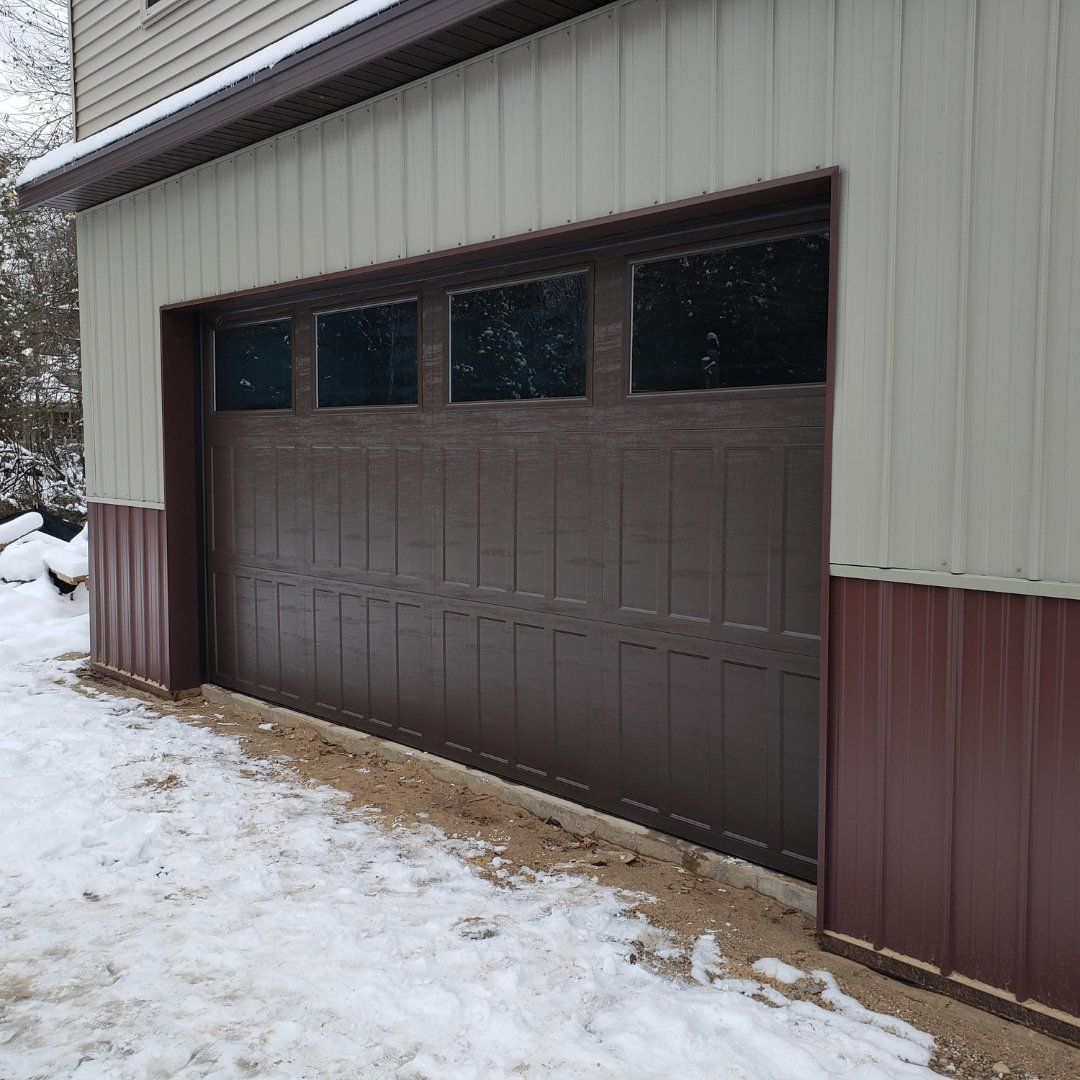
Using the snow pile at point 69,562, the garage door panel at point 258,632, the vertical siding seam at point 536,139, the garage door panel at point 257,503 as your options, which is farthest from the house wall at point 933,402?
the snow pile at point 69,562

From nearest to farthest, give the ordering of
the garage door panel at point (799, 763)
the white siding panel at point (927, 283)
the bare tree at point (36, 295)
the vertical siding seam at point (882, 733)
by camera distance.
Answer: the white siding panel at point (927, 283) < the vertical siding seam at point (882, 733) < the garage door panel at point (799, 763) < the bare tree at point (36, 295)

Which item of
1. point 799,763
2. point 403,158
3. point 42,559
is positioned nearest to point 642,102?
point 403,158

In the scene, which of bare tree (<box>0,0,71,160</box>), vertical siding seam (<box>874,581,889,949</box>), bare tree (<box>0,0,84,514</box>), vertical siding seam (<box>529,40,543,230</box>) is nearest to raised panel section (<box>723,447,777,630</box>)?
vertical siding seam (<box>874,581,889,949</box>)

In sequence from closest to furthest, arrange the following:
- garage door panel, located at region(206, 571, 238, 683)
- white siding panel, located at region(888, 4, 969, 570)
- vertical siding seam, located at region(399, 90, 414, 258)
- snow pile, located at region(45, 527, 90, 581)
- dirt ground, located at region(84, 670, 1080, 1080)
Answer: dirt ground, located at region(84, 670, 1080, 1080) → white siding panel, located at region(888, 4, 969, 570) → vertical siding seam, located at region(399, 90, 414, 258) → garage door panel, located at region(206, 571, 238, 683) → snow pile, located at region(45, 527, 90, 581)

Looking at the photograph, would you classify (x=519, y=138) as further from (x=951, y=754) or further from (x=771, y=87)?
(x=951, y=754)

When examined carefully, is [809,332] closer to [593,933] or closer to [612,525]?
[612,525]

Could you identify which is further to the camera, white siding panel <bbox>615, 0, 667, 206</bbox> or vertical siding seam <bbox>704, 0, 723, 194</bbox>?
white siding panel <bbox>615, 0, 667, 206</bbox>

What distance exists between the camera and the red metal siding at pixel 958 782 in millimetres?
2812

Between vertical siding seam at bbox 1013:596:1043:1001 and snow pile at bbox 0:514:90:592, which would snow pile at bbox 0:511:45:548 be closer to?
snow pile at bbox 0:514:90:592

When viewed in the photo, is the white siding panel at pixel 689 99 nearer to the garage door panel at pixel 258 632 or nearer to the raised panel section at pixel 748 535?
the raised panel section at pixel 748 535

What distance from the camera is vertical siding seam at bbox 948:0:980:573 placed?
2836 millimetres

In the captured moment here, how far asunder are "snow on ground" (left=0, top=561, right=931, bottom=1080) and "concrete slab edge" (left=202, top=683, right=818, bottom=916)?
40cm

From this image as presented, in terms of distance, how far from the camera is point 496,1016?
292cm

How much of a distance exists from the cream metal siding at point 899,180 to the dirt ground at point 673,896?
1.36 m
